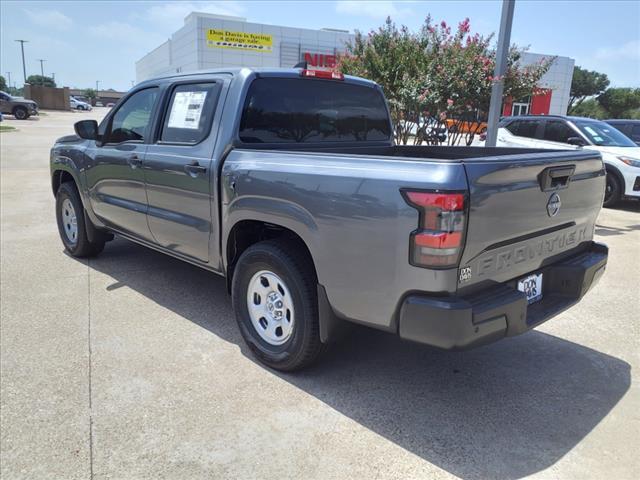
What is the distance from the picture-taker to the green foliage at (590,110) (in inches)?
2019

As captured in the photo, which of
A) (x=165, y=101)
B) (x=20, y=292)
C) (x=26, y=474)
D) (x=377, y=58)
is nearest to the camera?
(x=26, y=474)

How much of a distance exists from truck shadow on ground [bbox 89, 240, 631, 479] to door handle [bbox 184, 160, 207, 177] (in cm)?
123

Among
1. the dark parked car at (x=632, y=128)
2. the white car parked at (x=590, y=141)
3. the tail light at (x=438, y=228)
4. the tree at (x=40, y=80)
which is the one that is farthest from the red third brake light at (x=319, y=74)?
the tree at (x=40, y=80)

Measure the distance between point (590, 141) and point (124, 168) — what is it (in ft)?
29.4

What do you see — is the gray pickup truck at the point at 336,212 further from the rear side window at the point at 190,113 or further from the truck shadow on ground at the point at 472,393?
the truck shadow on ground at the point at 472,393

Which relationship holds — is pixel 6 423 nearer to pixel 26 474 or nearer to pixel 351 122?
pixel 26 474

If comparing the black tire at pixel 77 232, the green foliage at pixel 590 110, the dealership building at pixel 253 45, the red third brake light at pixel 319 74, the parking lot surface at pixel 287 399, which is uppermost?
the dealership building at pixel 253 45

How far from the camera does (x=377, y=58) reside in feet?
28.1

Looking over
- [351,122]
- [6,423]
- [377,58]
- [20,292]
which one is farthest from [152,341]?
[377,58]

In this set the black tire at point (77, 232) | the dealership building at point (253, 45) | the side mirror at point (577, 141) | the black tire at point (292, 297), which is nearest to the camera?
the black tire at point (292, 297)

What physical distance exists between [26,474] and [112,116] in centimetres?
347

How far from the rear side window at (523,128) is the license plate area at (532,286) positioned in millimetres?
8714

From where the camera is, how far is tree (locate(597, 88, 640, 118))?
5125cm

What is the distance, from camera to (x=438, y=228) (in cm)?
231
